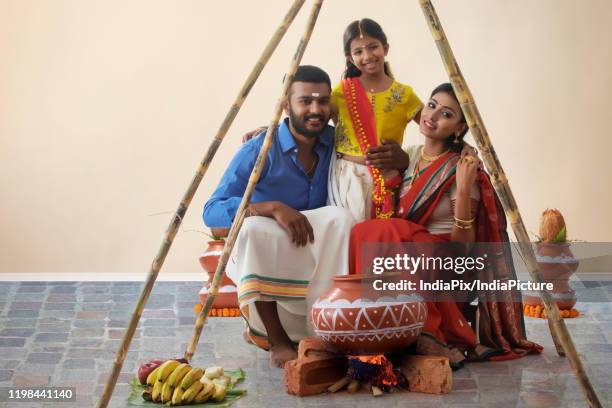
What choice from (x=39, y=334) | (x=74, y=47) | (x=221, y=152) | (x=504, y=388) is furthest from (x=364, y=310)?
(x=74, y=47)

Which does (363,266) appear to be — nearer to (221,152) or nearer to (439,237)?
(439,237)

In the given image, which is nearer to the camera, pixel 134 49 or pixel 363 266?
pixel 363 266

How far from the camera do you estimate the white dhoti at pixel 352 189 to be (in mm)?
6117

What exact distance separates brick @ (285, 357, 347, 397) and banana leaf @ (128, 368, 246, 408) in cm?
23

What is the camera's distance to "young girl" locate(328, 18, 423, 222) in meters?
6.10

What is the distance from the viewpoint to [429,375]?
18.0 ft

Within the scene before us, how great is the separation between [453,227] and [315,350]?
973mm

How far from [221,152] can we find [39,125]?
139 centimetres

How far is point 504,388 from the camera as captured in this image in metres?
5.57

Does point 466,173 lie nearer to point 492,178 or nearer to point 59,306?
point 492,178

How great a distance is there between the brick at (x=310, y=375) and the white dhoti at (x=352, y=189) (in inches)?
34.6

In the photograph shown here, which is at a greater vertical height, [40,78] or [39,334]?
[40,78]

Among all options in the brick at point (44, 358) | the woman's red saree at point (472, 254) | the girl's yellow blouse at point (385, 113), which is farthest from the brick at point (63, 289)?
the woman's red saree at point (472, 254)

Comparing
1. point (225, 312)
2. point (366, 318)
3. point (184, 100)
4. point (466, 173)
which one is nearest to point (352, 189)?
point (466, 173)
